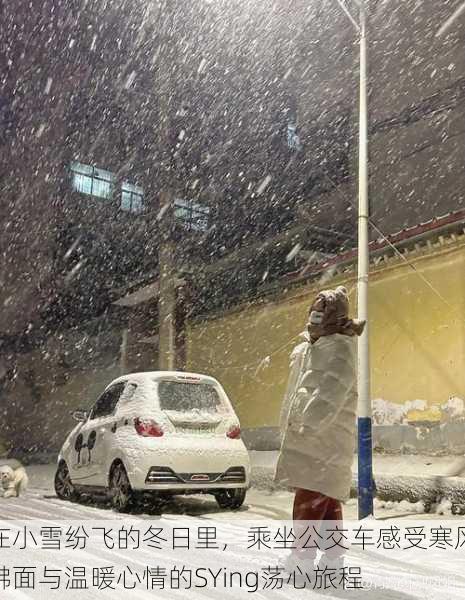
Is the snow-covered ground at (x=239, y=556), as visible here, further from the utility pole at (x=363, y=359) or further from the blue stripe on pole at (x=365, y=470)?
the utility pole at (x=363, y=359)

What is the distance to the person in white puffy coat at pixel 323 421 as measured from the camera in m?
4.49

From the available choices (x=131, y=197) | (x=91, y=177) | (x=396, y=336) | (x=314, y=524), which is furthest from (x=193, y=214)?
(x=314, y=524)

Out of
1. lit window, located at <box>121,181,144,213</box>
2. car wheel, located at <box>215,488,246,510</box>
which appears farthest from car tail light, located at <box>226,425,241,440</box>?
lit window, located at <box>121,181,144,213</box>

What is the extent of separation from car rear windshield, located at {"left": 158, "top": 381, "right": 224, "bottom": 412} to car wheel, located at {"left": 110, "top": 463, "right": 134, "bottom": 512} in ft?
2.85

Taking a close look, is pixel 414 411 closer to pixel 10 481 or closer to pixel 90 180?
pixel 10 481

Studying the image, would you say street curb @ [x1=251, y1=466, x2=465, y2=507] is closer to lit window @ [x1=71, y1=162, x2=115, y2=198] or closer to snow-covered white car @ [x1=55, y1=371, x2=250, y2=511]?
snow-covered white car @ [x1=55, y1=371, x2=250, y2=511]

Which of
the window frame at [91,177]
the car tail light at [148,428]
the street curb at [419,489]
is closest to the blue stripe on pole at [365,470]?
the street curb at [419,489]

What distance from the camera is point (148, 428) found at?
8000mm

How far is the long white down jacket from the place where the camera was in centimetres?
449

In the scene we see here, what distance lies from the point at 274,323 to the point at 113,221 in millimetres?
11533

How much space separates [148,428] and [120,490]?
2.59 ft

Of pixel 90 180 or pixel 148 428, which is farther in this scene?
pixel 90 180

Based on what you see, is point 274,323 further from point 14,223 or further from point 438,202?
point 14,223

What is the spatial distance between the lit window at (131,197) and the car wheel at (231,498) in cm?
1700
